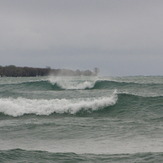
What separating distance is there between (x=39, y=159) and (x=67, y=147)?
7.85 ft

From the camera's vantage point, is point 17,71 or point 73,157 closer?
point 73,157

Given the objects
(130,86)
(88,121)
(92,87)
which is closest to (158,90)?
(130,86)

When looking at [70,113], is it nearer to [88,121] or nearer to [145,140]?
[88,121]

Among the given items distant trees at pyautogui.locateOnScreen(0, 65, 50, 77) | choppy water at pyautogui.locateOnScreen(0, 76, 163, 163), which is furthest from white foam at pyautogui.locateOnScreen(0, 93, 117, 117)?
distant trees at pyautogui.locateOnScreen(0, 65, 50, 77)

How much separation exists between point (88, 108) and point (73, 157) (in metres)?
12.2

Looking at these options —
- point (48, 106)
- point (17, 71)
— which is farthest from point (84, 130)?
point (17, 71)

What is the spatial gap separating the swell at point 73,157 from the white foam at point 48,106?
437 inches

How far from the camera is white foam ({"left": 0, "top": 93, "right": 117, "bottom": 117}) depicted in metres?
23.4

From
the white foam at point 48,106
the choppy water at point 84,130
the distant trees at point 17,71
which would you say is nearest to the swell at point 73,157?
the choppy water at point 84,130

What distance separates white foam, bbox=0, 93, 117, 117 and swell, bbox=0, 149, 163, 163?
36.4ft

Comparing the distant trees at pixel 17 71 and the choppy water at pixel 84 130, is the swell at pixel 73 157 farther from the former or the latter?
the distant trees at pixel 17 71

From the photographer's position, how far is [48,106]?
78.4ft

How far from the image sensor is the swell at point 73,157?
1130 cm

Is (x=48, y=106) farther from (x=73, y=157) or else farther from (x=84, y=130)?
(x=73, y=157)
